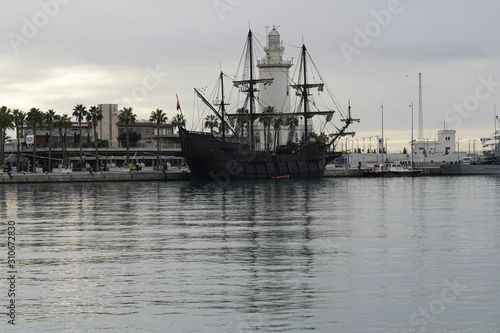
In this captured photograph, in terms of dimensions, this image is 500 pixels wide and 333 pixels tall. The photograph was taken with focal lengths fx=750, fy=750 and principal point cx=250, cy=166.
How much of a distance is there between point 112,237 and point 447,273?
19.2 meters

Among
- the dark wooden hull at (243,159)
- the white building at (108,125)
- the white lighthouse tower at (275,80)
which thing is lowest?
the dark wooden hull at (243,159)

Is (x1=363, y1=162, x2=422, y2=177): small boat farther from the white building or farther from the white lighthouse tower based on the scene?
the white building

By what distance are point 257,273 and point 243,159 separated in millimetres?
100228

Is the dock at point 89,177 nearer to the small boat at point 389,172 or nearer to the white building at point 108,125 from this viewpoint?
the small boat at point 389,172

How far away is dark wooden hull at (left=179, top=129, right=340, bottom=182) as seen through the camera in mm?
120625

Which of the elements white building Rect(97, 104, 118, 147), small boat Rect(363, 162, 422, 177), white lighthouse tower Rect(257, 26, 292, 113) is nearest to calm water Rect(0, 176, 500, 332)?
small boat Rect(363, 162, 422, 177)

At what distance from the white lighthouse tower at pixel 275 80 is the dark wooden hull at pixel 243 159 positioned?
1031 inches

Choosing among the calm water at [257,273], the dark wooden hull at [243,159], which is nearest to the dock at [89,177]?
the dark wooden hull at [243,159]

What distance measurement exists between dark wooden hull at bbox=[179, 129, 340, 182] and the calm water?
66.7 m

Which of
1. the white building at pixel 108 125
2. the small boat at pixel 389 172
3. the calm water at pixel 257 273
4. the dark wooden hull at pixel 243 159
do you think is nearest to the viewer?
the calm water at pixel 257 273

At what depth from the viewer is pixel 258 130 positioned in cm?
17350

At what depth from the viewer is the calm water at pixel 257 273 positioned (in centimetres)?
2192

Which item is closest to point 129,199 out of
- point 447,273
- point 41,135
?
point 447,273

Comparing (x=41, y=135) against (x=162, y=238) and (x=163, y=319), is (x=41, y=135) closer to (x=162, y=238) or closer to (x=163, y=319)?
(x=162, y=238)
